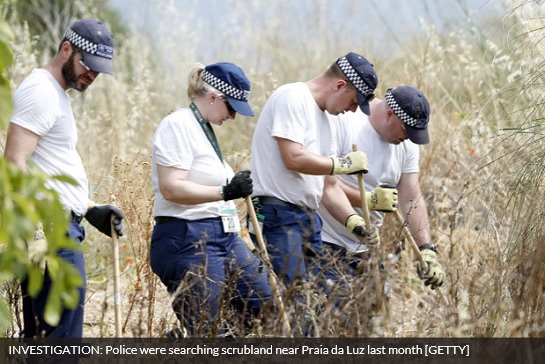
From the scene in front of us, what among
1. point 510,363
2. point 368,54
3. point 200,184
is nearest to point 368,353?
point 510,363

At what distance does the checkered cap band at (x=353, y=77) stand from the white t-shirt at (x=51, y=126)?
1572mm

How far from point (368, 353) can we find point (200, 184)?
135 cm

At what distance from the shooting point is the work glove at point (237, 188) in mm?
4844

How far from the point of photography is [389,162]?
5953 millimetres

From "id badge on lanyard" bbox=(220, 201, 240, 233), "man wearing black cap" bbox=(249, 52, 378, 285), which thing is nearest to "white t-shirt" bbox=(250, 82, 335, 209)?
"man wearing black cap" bbox=(249, 52, 378, 285)

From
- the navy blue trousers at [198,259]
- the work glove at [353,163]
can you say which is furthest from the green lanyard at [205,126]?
the work glove at [353,163]

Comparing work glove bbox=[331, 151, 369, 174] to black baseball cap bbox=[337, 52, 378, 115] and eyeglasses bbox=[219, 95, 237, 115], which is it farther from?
eyeglasses bbox=[219, 95, 237, 115]

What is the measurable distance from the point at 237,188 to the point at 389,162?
55.6 inches

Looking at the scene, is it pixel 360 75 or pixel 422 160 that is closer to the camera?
pixel 360 75

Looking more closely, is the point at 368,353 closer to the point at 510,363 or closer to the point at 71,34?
the point at 510,363

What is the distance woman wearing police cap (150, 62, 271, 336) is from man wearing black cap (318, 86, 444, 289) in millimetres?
768

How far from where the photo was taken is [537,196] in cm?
509

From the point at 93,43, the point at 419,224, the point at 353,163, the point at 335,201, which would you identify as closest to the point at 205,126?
the point at 93,43

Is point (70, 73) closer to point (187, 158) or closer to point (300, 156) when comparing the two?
point (187, 158)
